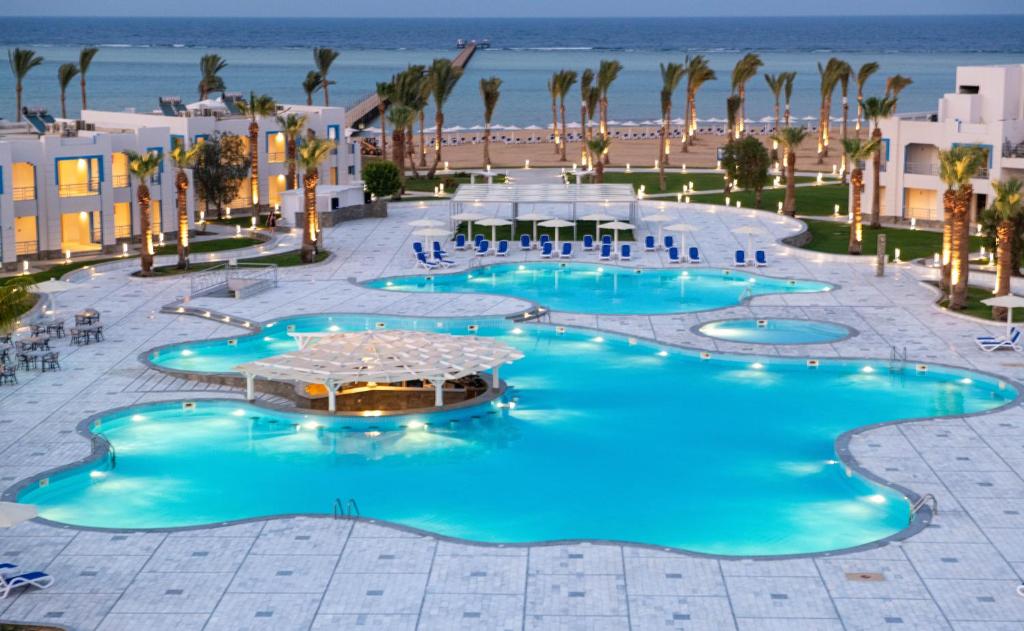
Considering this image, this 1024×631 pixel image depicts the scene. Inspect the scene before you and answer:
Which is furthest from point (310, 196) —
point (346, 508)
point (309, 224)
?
point (346, 508)

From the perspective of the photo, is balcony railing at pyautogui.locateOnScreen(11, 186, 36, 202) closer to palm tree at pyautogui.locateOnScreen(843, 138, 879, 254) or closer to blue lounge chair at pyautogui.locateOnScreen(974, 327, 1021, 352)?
palm tree at pyautogui.locateOnScreen(843, 138, 879, 254)

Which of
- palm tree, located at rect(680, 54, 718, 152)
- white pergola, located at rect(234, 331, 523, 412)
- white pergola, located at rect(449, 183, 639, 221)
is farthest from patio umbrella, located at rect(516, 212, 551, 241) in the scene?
palm tree, located at rect(680, 54, 718, 152)

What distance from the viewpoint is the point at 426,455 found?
2688 centimetres

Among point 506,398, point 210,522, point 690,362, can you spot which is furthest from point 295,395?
point 690,362

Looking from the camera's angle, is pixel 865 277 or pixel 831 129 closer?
pixel 865 277

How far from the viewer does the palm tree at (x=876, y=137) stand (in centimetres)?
5375

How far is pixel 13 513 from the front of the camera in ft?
63.5

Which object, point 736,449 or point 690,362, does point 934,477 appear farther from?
point 690,362

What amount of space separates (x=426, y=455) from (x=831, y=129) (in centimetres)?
8581

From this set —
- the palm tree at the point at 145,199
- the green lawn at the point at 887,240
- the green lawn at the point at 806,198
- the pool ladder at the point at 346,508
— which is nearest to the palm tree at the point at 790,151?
the green lawn at the point at 887,240

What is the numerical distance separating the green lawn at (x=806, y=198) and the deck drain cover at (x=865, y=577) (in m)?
40.0

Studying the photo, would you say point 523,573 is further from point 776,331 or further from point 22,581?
point 776,331

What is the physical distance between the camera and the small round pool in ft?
119

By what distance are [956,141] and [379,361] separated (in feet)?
107
